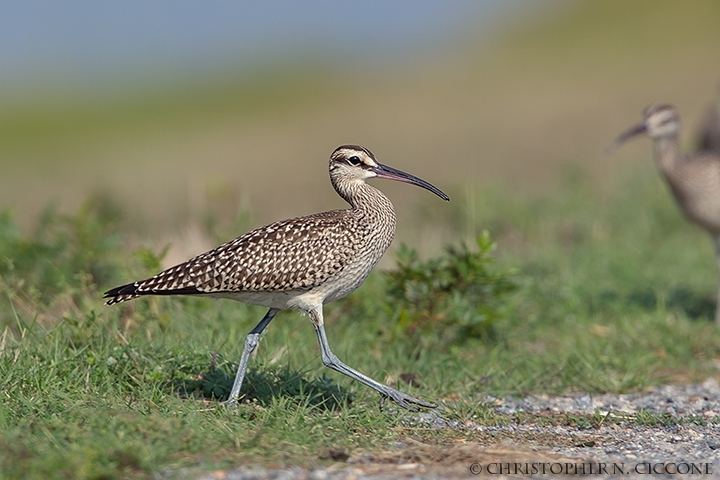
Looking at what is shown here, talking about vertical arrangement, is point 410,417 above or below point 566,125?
below

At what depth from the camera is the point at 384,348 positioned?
26.0 feet

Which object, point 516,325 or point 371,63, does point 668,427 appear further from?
point 371,63

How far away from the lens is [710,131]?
1391cm

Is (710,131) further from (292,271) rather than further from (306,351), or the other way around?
(292,271)

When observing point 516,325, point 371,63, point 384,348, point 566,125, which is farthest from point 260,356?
point 371,63

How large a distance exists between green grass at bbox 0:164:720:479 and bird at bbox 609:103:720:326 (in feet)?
2.17

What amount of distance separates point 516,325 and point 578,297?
1009 mm

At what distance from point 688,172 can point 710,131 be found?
14.1 ft

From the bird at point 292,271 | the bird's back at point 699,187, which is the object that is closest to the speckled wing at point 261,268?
the bird at point 292,271

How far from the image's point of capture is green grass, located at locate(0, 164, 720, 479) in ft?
16.5

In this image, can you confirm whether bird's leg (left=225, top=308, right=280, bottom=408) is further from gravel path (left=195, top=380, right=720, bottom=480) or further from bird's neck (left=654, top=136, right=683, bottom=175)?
bird's neck (left=654, top=136, right=683, bottom=175)

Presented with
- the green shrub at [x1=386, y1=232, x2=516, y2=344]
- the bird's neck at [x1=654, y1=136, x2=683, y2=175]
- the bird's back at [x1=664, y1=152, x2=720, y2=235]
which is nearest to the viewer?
the green shrub at [x1=386, y1=232, x2=516, y2=344]

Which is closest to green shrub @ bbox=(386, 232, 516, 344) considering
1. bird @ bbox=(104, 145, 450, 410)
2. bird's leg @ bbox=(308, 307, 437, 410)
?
bird @ bbox=(104, 145, 450, 410)

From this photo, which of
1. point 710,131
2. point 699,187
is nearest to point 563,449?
point 699,187
